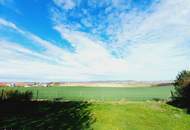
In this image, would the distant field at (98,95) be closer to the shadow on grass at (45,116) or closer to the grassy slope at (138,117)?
the shadow on grass at (45,116)

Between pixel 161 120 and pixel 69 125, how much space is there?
1136 centimetres

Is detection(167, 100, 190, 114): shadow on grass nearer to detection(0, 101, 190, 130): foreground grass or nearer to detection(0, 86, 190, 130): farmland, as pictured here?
detection(0, 86, 190, 130): farmland

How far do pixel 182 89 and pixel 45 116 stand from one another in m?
24.5

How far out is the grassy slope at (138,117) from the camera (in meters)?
27.4

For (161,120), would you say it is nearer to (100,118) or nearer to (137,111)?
(137,111)

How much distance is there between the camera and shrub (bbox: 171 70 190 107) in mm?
41688

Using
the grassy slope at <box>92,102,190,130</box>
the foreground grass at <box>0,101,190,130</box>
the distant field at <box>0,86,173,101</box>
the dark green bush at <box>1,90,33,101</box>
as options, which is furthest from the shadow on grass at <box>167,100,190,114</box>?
the dark green bush at <box>1,90,33,101</box>

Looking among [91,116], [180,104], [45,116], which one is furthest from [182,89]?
[45,116]

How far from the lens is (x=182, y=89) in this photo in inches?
1697

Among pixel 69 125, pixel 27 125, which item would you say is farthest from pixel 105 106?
pixel 27 125

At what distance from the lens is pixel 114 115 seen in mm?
30594

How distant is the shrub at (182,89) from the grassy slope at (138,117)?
5430 mm

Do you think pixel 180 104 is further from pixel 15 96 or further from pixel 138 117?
pixel 15 96

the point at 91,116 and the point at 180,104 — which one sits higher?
the point at 180,104
